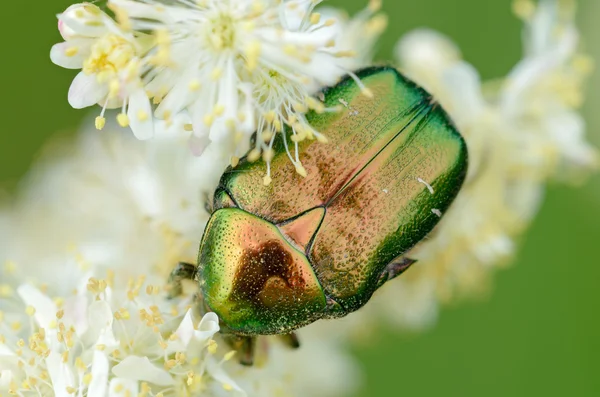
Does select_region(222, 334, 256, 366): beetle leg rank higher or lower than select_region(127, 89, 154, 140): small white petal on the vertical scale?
lower

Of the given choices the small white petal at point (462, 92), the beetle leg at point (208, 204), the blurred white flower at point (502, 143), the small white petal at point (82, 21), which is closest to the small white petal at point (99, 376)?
the beetle leg at point (208, 204)

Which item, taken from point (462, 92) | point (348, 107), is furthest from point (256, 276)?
point (462, 92)

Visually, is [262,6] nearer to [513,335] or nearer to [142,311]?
[142,311]

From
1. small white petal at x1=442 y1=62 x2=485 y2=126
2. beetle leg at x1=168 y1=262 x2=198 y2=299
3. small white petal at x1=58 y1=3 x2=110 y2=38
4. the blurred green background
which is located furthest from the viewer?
the blurred green background

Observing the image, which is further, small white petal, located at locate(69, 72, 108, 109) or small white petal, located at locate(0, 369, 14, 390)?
small white petal, located at locate(0, 369, 14, 390)

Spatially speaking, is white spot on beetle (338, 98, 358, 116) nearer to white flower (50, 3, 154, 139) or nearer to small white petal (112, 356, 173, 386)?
white flower (50, 3, 154, 139)

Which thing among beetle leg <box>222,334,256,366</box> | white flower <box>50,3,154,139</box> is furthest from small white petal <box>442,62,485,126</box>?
white flower <box>50,3,154,139</box>
